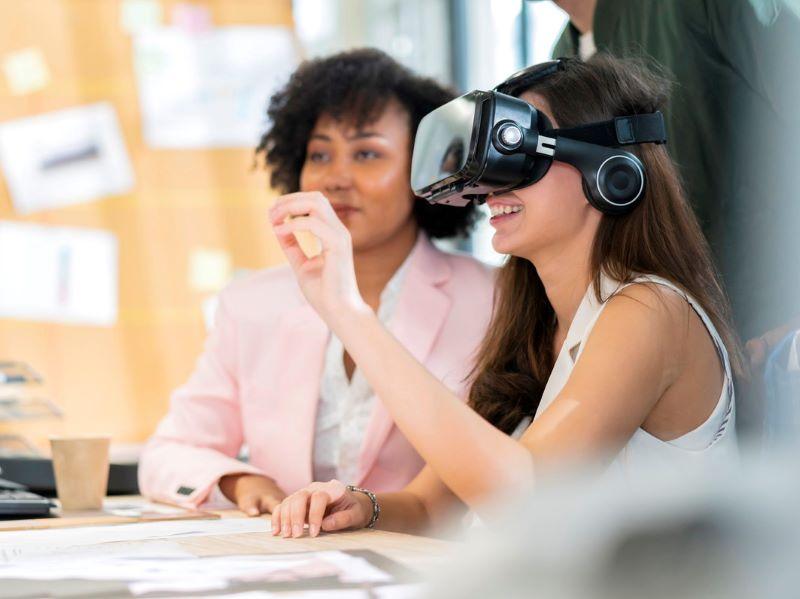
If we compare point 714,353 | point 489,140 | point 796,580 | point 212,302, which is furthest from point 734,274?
point 212,302

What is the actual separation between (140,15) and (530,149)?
8.50 feet

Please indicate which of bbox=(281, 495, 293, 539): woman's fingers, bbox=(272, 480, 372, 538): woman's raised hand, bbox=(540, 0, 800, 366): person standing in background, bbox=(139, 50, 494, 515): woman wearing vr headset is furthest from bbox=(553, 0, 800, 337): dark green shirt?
bbox=(281, 495, 293, 539): woman's fingers

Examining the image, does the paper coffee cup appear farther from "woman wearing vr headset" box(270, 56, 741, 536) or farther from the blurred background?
the blurred background

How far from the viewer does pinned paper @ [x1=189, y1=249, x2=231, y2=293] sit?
3.49m

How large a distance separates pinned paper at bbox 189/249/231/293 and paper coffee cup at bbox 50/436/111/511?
1.93m

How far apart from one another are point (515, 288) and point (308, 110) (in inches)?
31.1

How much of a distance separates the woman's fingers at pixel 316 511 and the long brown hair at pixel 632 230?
349 mm

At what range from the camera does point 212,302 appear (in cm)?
350

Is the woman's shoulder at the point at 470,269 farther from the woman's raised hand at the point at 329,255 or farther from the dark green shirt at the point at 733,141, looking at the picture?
the woman's raised hand at the point at 329,255

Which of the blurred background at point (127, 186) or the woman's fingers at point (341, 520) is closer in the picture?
the woman's fingers at point (341, 520)

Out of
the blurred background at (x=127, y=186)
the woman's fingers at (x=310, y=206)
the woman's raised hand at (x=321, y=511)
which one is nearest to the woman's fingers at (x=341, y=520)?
the woman's raised hand at (x=321, y=511)

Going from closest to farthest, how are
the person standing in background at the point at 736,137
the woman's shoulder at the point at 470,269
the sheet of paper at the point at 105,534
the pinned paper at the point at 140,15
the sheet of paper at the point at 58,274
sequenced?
the sheet of paper at the point at 105,534, the person standing in background at the point at 736,137, the woman's shoulder at the point at 470,269, the sheet of paper at the point at 58,274, the pinned paper at the point at 140,15

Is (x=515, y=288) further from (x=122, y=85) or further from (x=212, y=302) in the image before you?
(x=122, y=85)

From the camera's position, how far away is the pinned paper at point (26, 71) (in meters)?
3.36
